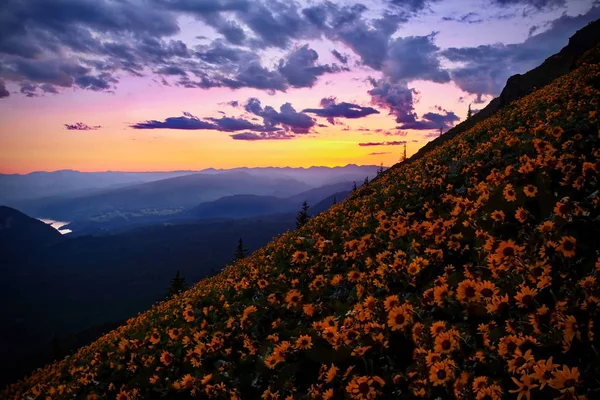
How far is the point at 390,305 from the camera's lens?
16.1 ft

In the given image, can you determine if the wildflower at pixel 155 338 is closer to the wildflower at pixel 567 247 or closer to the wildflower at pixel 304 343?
the wildflower at pixel 304 343

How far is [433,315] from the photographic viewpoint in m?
4.66

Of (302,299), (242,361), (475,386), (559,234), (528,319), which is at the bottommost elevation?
(242,361)

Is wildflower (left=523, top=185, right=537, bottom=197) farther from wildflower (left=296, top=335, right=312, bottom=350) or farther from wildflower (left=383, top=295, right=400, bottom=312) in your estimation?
wildflower (left=296, top=335, right=312, bottom=350)

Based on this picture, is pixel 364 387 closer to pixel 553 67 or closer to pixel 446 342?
pixel 446 342

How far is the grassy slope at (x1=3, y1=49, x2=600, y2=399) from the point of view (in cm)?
348

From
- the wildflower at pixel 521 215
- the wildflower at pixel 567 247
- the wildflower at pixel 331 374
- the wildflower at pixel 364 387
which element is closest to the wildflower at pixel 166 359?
the wildflower at pixel 331 374

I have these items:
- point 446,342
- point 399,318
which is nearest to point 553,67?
point 399,318

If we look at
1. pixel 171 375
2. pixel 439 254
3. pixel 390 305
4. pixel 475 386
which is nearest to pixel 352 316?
pixel 390 305

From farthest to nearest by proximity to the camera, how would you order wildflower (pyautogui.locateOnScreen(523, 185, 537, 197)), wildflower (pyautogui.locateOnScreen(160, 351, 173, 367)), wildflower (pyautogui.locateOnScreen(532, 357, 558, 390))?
wildflower (pyautogui.locateOnScreen(160, 351, 173, 367))
wildflower (pyautogui.locateOnScreen(523, 185, 537, 197))
wildflower (pyautogui.locateOnScreen(532, 357, 558, 390))

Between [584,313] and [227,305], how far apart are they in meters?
7.25

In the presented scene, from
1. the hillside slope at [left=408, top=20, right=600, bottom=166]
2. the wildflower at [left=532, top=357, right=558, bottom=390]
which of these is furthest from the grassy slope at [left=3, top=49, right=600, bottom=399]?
the hillside slope at [left=408, top=20, right=600, bottom=166]

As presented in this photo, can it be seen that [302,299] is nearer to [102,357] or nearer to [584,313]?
[584,313]

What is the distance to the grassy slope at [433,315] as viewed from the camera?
348 centimetres
